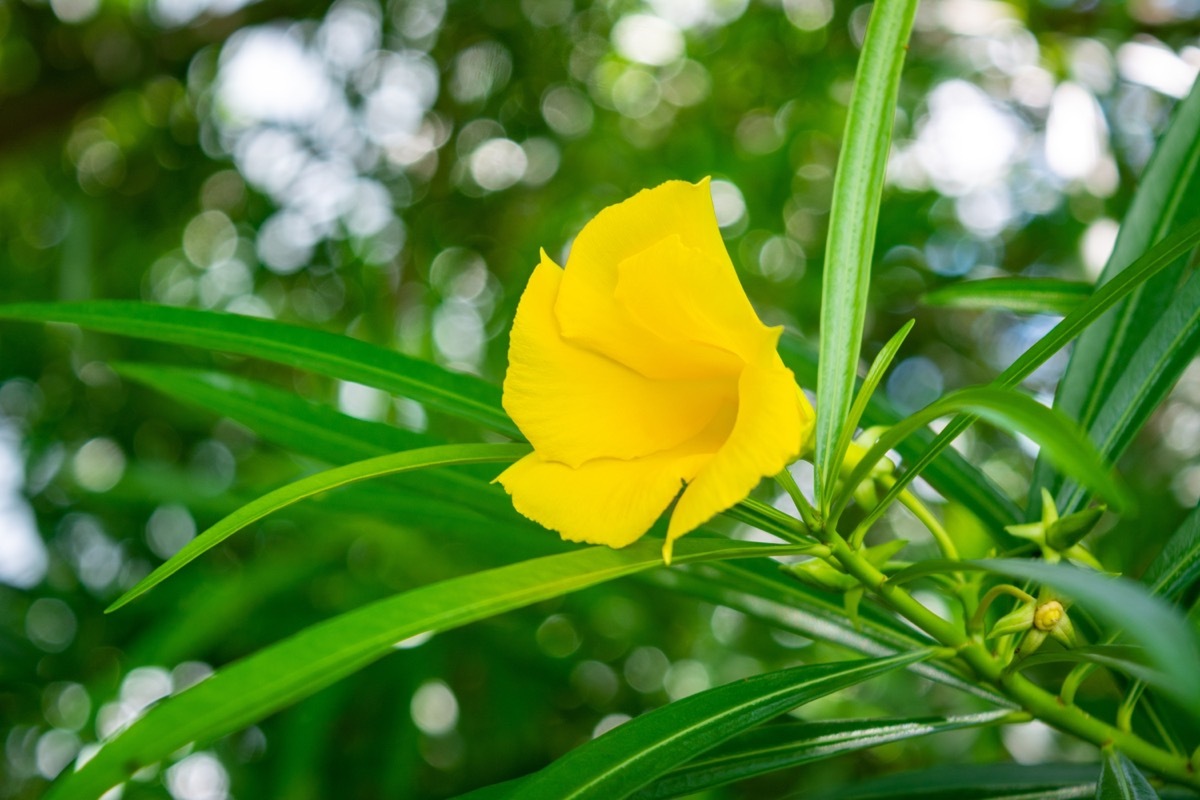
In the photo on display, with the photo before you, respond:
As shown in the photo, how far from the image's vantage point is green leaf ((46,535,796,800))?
33 centimetres

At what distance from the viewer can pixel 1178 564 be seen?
21.9 inches

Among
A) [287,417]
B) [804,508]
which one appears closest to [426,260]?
[287,417]

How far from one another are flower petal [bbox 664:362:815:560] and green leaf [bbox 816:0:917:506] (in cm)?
7

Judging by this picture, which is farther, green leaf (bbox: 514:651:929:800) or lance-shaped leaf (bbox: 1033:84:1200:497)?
lance-shaped leaf (bbox: 1033:84:1200:497)

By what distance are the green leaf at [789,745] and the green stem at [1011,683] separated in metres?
0.03

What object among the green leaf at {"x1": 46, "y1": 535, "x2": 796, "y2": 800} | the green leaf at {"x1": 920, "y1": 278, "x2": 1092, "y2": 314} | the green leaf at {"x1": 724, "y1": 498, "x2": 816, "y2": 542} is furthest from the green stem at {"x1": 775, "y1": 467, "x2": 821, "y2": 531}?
the green leaf at {"x1": 920, "y1": 278, "x2": 1092, "y2": 314}

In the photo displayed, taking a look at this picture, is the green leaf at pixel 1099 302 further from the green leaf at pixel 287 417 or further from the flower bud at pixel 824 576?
the green leaf at pixel 287 417

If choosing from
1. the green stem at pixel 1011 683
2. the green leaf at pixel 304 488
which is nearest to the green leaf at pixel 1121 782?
the green stem at pixel 1011 683

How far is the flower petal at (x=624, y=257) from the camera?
466 millimetres

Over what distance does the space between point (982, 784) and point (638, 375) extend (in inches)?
16.3

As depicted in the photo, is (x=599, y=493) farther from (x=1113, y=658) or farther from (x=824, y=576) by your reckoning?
(x=1113, y=658)

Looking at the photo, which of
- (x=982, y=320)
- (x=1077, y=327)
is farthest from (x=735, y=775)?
(x=982, y=320)

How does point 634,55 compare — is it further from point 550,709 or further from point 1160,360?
point 1160,360

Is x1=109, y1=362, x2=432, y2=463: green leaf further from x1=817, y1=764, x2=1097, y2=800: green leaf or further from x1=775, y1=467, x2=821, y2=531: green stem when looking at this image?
x1=817, y1=764, x2=1097, y2=800: green leaf
